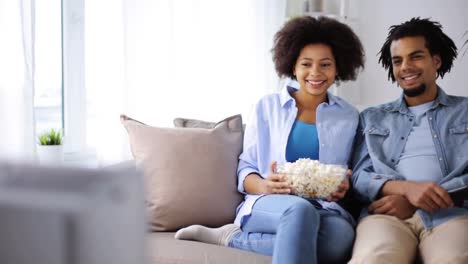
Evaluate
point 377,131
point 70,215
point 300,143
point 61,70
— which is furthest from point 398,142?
point 70,215

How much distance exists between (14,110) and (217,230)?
2.69ft

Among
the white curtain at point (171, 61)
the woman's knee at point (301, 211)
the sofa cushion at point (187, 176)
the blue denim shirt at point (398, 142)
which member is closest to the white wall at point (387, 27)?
the white curtain at point (171, 61)

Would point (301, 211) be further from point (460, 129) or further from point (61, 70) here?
point (61, 70)

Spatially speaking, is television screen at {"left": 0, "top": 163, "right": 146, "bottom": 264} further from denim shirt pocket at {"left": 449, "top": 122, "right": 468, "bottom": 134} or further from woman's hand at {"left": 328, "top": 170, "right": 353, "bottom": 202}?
denim shirt pocket at {"left": 449, "top": 122, "right": 468, "bottom": 134}

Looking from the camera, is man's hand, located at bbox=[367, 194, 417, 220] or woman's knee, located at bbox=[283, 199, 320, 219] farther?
man's hand, located at bbox=[367, 194, 417, 220]

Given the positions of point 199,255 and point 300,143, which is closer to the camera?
point 199,255

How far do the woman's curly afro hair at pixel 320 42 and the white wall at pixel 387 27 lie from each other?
1.84 m

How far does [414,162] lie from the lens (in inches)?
79.9

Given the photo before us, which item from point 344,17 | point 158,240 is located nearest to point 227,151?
point 158,240

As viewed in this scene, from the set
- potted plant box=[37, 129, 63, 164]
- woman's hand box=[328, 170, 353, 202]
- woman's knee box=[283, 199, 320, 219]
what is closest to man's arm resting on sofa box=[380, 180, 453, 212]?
woman's hand box=[328, 170, 353, 202]

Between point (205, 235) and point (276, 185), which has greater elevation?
point (276, 185)

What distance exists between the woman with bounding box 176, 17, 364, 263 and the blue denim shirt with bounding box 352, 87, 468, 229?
0.06 meters

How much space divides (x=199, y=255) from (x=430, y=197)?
2.44ft

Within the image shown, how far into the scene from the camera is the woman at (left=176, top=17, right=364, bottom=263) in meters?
1.79
